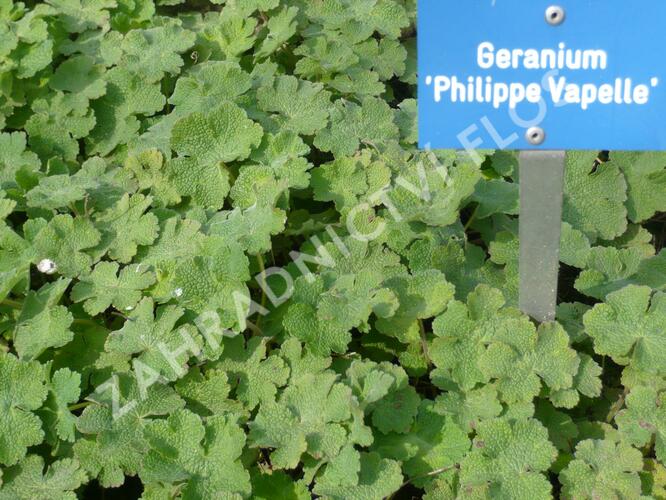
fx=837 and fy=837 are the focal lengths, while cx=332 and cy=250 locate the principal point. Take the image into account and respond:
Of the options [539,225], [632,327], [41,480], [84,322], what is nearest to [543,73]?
[539,225]

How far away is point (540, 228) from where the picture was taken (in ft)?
6.65

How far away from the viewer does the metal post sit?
195 cm

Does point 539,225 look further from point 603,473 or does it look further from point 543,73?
point 603,473

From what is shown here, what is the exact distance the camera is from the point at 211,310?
7.09 ft

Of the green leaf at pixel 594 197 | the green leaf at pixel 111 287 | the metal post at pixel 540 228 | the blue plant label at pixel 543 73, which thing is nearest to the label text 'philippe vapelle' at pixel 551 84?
the blue plant label at pixel 543 73

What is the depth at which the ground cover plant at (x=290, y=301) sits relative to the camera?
6.45 feet

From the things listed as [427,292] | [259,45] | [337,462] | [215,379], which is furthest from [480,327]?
[259,45]

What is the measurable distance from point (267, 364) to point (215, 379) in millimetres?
136

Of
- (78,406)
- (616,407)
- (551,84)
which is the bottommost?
(616,407)

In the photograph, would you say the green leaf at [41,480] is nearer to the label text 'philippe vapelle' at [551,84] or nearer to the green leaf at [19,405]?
the green leaf at [19,405]

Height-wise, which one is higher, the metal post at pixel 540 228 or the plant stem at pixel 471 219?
the metal post at pixel 540 228

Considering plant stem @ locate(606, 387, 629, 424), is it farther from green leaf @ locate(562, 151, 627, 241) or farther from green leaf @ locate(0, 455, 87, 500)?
green leaf @ locate(0, 455, 87, 500)

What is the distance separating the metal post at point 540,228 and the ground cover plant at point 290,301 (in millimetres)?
85

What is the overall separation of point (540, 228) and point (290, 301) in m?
0.72
